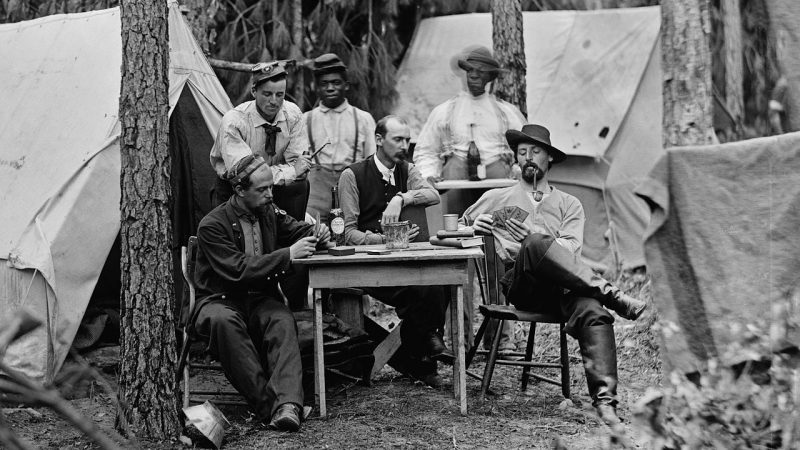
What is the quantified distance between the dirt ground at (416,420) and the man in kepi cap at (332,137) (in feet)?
6.26

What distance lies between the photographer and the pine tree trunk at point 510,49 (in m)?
9.01

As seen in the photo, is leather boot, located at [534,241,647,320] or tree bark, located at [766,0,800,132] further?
leather boot, located at [534,241,647,320]

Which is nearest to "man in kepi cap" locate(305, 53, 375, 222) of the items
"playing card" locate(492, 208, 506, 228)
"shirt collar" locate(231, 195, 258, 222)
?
"shirt collar" locate(231, 195, 258, 222)

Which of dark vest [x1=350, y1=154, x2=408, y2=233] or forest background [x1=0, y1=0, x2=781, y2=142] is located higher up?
forest background [x1=0, y1=0, x2=781, y2=142]

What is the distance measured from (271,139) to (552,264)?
7.26ft

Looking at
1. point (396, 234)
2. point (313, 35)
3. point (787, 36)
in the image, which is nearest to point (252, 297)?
point (396, 234)

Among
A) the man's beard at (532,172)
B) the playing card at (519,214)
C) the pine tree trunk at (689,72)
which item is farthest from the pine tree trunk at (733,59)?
the playing card at (519,214)

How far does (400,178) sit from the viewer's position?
6891 millimetres

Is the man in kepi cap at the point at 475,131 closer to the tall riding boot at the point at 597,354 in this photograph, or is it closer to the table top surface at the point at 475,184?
the table top surface at the point at 475,184

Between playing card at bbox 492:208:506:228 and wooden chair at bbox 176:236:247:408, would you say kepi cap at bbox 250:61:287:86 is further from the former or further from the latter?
playing card at bbox 492:208:506:228

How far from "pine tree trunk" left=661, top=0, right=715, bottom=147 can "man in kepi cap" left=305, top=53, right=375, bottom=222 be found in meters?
2.42

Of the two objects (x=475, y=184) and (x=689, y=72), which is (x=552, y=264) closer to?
(x=689, y=72)

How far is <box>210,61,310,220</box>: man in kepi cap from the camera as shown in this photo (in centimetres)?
657

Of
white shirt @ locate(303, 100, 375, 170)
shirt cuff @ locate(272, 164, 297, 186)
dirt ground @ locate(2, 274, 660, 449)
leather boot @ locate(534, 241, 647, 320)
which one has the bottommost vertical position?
dirt ground @ locate(2, 274, 660, 449)
